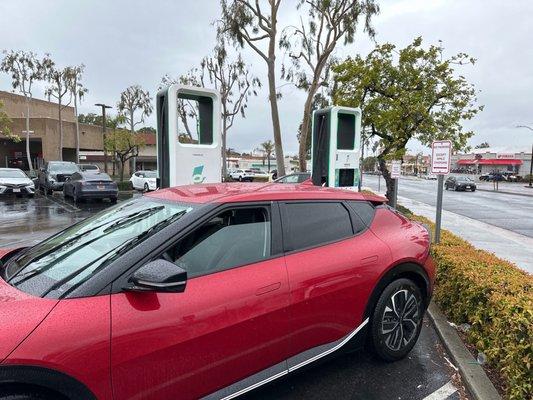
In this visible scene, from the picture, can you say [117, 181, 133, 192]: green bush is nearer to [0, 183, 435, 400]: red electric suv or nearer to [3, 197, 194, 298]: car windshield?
[0, 183, 435, 400]: red electric suv

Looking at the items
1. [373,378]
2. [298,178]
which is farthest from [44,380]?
[298,178]

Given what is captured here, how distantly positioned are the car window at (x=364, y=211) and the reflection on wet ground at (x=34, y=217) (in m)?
7.26

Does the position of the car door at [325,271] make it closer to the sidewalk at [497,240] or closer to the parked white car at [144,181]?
the sidewalk at [497,240]

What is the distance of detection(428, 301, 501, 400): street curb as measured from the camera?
2.93m

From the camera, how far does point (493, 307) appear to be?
11.1ft

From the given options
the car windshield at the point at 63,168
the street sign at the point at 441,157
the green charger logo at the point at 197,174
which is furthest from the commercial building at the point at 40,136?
the street sign at the point at 441,157

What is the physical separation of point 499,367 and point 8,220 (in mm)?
12576

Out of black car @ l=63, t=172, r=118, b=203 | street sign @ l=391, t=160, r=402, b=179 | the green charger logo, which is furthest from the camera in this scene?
black car @ l=63, t=172, r=118, b=203

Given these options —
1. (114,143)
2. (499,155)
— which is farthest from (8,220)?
(499,155)

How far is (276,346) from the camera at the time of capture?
8.36 feet

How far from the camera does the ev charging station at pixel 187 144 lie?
6148 millimetres

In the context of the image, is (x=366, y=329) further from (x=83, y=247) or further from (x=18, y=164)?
(x=18, y=164)

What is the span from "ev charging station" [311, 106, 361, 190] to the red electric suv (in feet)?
17.4

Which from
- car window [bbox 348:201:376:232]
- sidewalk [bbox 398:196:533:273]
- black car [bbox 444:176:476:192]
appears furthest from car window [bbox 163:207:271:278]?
black car [bbox 444:176:476:192]
